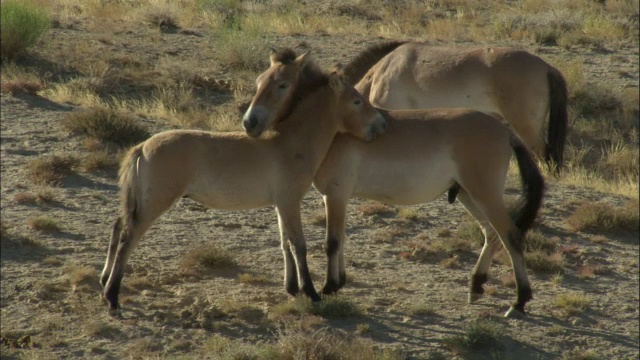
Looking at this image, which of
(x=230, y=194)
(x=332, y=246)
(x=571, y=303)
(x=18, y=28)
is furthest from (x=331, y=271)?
(x=18, y=28)

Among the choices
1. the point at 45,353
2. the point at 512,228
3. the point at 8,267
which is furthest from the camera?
the point at 8,267

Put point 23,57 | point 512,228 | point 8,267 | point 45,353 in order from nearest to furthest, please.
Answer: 1. point 45,353
2. point 512,228
3. point 8,267
4. point 23,57

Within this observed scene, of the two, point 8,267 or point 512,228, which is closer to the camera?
point 512,228

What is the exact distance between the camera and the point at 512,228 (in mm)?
9250

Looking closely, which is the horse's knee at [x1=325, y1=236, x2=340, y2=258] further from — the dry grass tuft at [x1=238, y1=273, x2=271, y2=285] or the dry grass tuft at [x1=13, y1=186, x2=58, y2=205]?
the dry grass tuft at [x1=13, y1=186, x2=58, y2=205]

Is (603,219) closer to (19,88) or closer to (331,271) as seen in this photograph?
(331,271)

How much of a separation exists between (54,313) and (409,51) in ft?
19.5

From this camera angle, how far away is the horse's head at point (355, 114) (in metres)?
9.30

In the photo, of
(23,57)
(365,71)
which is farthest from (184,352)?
(23,57)

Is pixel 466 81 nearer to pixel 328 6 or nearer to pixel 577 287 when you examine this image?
pixel 577 287

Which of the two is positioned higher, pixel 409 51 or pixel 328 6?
pixel 409 51

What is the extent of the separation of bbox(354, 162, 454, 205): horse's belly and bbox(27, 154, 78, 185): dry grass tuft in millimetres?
4817

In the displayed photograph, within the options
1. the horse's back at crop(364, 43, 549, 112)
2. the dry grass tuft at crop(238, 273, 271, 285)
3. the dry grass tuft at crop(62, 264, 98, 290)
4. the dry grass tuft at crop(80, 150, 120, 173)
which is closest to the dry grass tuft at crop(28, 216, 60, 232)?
the dry grass tuft at crop(62, 264, 98, 290)

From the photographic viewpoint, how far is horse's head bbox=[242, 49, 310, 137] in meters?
8.92
